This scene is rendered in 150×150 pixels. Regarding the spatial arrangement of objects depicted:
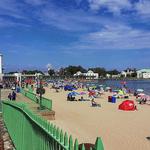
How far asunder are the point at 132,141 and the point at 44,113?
397 centimetres

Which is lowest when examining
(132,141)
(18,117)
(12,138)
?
(132,141)

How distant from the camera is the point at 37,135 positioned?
203 inches

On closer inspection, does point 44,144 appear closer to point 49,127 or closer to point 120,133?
point 49,127

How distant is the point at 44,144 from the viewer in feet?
15.1

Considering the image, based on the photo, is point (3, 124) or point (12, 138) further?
point (3, 124)

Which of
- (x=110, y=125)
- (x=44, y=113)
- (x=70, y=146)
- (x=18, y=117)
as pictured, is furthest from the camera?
(x=110, y=125)

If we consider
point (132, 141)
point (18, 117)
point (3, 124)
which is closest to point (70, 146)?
point (18, 117)

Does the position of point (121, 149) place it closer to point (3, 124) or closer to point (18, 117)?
point (3, 124)

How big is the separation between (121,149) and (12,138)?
506 centimetres

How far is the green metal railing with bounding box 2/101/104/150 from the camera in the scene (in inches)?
140

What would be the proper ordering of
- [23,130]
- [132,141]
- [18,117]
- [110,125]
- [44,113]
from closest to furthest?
[23,130], [18,117], [132,141], [44,113], [110,125]

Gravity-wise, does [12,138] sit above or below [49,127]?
below

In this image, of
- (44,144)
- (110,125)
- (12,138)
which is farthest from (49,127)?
(110,125)

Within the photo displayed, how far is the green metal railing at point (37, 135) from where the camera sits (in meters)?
3.55
